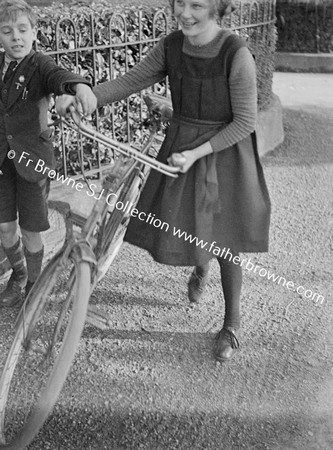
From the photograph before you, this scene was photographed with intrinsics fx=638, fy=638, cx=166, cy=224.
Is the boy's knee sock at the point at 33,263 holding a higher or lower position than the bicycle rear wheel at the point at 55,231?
higher

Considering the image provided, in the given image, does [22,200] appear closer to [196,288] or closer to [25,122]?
[25,122]

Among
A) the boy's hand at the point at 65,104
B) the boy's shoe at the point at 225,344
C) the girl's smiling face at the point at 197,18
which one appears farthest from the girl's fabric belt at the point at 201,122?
the boy's shoe at the point at 225,344

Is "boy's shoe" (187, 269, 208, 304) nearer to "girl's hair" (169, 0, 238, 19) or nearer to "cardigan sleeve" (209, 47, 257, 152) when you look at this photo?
"cardigan sleeve" (209, 47, 257, 152)

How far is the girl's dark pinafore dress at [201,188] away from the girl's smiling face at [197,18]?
12 centimetres

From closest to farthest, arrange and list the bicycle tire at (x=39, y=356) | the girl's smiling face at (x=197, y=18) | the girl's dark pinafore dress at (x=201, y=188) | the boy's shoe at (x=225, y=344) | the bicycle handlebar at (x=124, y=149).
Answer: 1. the bicycle tire at (x=39, y=356)
2. the bicycle handlebar at (x=124, y=149)
3. the girl's smiling face at (x=197, y=18)
4. the girl's dark pinafore dress at (x=201, y=188)
5. the boy's shoe at (x=225, y=344)

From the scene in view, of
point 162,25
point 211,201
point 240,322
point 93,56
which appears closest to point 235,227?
point 211,201

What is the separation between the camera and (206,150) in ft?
8.72

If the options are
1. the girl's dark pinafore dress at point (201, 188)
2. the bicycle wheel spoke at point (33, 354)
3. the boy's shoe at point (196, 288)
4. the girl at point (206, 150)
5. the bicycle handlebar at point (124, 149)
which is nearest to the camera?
the bicycle handlebar at point (124, 149)

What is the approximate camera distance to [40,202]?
3.24 m

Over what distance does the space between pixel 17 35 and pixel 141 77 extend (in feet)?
1.91

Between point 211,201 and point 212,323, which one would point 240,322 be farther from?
Result: point 211,201

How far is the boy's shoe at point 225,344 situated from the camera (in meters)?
3.10

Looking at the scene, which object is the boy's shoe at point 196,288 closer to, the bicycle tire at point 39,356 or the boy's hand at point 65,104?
the bicycle tire at point 39,356

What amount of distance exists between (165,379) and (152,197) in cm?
85
